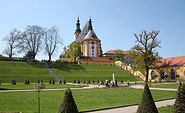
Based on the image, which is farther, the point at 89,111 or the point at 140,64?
the point at 140,64

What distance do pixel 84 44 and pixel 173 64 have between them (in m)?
53.0

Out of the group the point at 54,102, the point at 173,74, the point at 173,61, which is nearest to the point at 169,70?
the point at 173,74

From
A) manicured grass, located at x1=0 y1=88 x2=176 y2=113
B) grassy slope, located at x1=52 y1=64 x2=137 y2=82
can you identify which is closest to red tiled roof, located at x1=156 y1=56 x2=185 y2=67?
grassy slope, located at x1=52 y1=64 x2=137 y2=82

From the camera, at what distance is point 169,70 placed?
43.8 meters

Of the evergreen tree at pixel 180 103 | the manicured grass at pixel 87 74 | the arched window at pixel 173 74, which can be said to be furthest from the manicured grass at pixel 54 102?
the arched window at pixel 173 74

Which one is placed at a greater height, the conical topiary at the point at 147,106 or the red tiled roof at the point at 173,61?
→ the red tiled roof at the point at 173,61

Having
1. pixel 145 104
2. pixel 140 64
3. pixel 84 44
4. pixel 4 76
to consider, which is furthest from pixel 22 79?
pixel 84 44

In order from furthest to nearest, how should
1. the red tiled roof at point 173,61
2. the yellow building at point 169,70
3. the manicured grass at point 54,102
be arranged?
1. the red tiled roof at point 173,61
2. the yellow building at point 169,70
3. the manicured grass at point 54,102

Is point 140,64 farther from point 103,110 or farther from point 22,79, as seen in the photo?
point 103,110

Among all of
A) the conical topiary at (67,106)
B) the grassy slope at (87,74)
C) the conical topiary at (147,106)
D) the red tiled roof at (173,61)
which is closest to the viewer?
the conical topiary at (67,106)

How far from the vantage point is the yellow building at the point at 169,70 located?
40500 millimetres

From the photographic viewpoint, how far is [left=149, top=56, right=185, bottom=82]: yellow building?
133 feet

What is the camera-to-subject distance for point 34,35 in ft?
188

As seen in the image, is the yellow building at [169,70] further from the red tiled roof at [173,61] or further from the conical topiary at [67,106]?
the conical topiary at [67,106]
